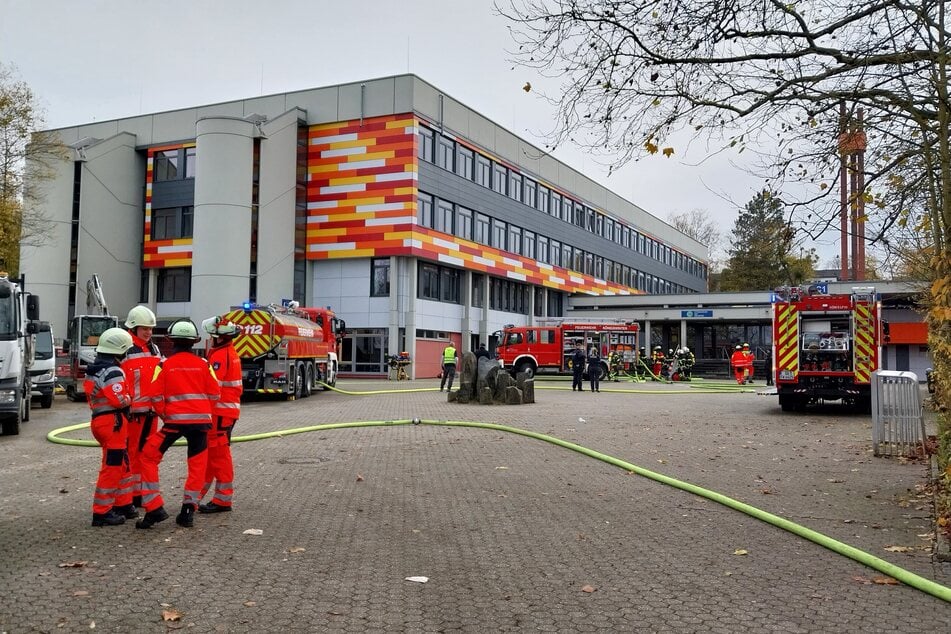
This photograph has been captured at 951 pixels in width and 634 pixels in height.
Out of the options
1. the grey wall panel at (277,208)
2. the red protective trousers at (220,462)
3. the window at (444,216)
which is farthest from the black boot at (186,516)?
the window at (444,216)

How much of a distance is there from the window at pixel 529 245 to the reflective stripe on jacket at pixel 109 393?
4426cm

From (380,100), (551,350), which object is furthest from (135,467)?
(380,100)

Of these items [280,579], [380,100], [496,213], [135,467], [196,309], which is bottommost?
[280,579]

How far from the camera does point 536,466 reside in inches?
385

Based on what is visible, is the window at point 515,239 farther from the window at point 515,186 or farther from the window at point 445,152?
the window at point 445,152

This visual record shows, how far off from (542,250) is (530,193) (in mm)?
4056

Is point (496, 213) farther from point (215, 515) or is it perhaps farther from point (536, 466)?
point (215, 515)

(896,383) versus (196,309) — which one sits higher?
(196,309)

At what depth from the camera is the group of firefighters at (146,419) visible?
6.29 m

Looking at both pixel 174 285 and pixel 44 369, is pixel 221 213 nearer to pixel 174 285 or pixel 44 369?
pixel 174 285

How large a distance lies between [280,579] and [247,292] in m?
33.8

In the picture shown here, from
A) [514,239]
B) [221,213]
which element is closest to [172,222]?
[221,213]

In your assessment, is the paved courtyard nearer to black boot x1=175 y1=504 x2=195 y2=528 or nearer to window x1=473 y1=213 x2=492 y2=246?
black boot x1=175 y1=504 x2=195 y2=528

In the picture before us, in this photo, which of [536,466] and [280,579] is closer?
[280,579]
